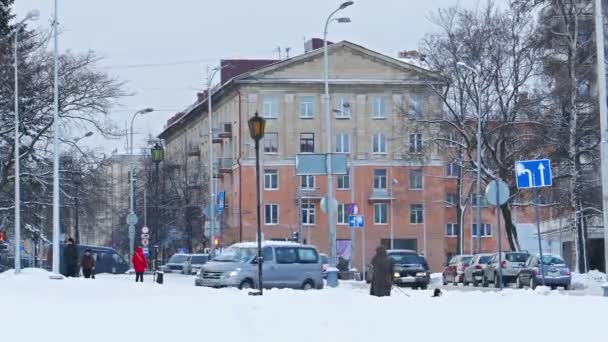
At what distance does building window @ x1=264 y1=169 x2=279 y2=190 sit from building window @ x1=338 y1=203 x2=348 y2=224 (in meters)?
4.78

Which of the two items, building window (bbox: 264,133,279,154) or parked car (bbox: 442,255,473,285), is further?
building window (bbox: 264,133,279,154)

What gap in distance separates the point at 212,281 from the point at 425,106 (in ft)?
92.8

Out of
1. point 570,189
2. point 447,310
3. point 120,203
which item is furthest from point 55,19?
point 120,203

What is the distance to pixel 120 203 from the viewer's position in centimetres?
10700

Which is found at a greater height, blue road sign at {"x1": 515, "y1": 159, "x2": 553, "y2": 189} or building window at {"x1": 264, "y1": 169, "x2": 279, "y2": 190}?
building window at {"x1": 264, "y1": 169, "x2": 279, "y2": 190}

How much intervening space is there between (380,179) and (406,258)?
144 feet

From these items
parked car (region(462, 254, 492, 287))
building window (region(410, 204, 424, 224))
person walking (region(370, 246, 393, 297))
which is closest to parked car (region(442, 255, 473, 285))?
parked car (region(462, 254, 492, 287))

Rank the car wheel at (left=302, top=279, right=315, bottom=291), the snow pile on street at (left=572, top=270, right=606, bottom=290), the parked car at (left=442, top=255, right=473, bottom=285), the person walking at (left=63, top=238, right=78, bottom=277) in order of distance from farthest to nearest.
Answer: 1. the parked car at (left=442, top=255, right=473, bottom=285)
2. the person walking at (left=63, top=238, right=78, bottom=277)
3. the snow pile on street at (left=572, top=270, right=606, bottom=290)
4. the car wheel at (left=302, top=279, right=315, bottom=291)

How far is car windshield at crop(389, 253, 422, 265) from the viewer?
4788 cm

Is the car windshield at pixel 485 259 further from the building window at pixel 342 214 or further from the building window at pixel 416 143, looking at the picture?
the building window at pixel 342 214

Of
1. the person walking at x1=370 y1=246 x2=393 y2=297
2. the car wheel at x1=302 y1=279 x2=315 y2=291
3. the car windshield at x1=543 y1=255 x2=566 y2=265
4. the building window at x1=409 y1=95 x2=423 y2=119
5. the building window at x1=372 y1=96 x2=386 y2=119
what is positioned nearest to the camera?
the person walking at x1=370 y1=246 x2=393 y2=297

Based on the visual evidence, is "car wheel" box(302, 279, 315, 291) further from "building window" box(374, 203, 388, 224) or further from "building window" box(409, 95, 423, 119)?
"building window" box(374, 203, 388, 224)

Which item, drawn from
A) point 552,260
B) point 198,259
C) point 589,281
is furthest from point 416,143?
point 589,281

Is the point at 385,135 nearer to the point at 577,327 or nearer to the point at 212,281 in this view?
the point at 212,281
